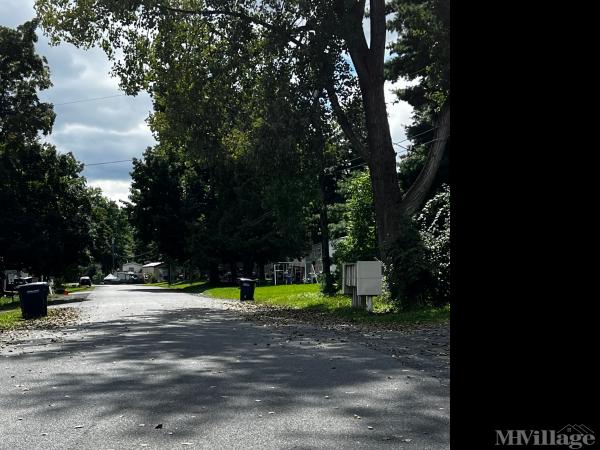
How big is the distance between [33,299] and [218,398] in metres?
18.2

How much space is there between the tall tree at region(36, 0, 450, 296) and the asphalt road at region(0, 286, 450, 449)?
11993 millimetres

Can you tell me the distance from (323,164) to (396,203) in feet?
10.2

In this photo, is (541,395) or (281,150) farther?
(281,150)

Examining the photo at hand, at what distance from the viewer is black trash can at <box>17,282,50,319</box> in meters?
23.5

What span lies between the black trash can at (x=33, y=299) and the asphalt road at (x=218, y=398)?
36.7ft

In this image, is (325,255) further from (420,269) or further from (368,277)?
(420,269)

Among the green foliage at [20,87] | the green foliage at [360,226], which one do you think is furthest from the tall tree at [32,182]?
the green foliage at [360,226]

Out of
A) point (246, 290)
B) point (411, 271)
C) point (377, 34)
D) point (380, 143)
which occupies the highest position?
point (377, 34)

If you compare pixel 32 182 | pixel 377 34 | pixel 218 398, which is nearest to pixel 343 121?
pixel 377 34

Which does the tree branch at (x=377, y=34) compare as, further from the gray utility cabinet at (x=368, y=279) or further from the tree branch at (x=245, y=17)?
the gray utility cabinet at (x=368, y=279)

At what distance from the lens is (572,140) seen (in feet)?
3.06

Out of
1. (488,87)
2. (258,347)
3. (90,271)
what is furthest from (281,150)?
(90,271)

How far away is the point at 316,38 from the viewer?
2375 centimetres

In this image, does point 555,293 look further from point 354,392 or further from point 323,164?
point 323,164
